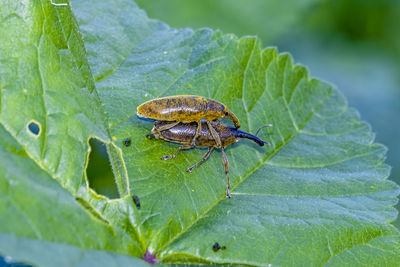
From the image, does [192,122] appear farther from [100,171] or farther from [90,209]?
[90,209]

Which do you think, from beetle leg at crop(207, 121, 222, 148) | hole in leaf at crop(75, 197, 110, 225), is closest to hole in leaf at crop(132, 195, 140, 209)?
hole in leaf at crop(75, 197, 110, 225)

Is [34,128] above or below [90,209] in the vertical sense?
above

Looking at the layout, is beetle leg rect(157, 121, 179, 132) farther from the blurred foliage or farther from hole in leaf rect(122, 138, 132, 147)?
the blurred foliage

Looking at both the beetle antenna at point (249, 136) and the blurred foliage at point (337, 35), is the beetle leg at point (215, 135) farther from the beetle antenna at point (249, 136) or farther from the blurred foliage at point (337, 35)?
the blurred foliage at point (337, 35)

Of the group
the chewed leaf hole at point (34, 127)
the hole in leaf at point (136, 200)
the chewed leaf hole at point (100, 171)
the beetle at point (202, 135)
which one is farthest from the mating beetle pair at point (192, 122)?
the chewed leaf hole at point (34, 127)

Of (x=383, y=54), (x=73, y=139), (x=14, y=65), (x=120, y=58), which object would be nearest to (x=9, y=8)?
(x=14, y=65)

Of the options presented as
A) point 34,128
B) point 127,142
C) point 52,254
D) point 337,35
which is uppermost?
point 34,128

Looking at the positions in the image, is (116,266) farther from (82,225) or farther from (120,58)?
(120,58)

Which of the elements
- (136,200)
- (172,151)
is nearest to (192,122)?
(172,151)
